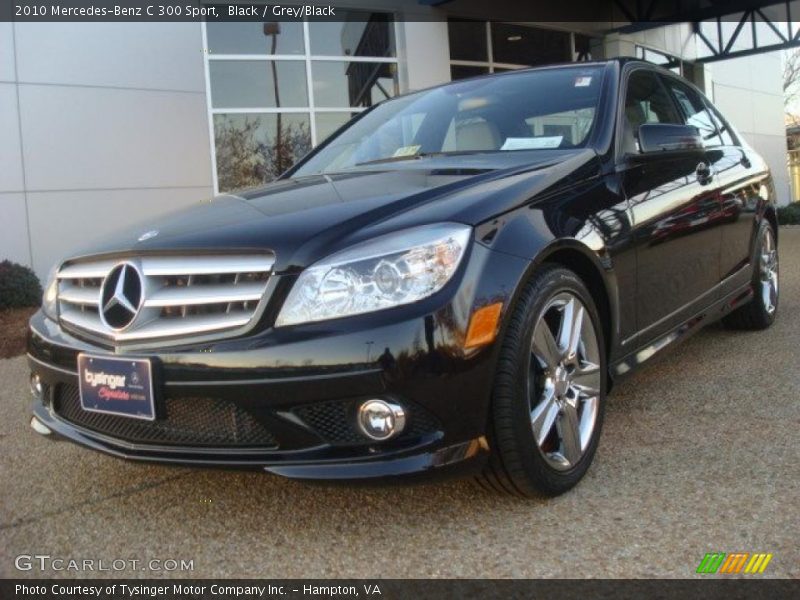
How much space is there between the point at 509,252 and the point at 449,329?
0.36 m

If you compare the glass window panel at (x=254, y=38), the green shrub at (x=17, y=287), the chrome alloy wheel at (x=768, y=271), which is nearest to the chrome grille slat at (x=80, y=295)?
the chrome alloy wheel at (x=768, y=271)

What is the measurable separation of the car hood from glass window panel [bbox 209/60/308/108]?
7371 mm

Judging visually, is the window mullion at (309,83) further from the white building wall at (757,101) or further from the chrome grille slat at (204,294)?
the white building wall at (757,101)

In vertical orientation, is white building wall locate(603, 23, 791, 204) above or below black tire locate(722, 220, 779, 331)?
above

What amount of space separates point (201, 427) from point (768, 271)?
4094mm

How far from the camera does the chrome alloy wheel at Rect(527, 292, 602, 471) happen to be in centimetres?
256

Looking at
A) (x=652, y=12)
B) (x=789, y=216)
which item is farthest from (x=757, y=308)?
(x=789, y=216)

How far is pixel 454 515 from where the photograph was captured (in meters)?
2.54

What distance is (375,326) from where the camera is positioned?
7.16 feet

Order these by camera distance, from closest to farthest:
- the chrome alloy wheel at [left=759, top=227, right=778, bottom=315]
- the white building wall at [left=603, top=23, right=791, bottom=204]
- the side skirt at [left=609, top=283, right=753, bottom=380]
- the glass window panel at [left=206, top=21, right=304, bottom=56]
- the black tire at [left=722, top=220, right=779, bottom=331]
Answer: the side skirt at [left=609, top=283, right=753, bottom=380] < the black tire at [left=722, top=220, right=779, bottom=331] < the chrome alloy wheel at [left=759, top=227, right=778, bottom=315] < the glass window panel at [left=206, top=21, right=304, bottom=56] < the white building wall at [left=603, top=23, right=791, bottom=204]

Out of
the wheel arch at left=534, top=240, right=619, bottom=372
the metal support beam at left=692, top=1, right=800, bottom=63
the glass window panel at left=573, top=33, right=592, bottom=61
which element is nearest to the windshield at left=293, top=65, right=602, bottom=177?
the wheel arch at left=534, top=240, right=619, bottom=372

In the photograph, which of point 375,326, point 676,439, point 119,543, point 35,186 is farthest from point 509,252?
point 35,186

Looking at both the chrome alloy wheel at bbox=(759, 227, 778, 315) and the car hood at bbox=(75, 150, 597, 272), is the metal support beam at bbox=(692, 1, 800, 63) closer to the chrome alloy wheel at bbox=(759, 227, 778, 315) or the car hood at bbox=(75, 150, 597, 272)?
the chrome alloy wheel at bbox=(759, 227, 778, 315)

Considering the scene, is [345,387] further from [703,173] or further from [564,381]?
[703,173]
